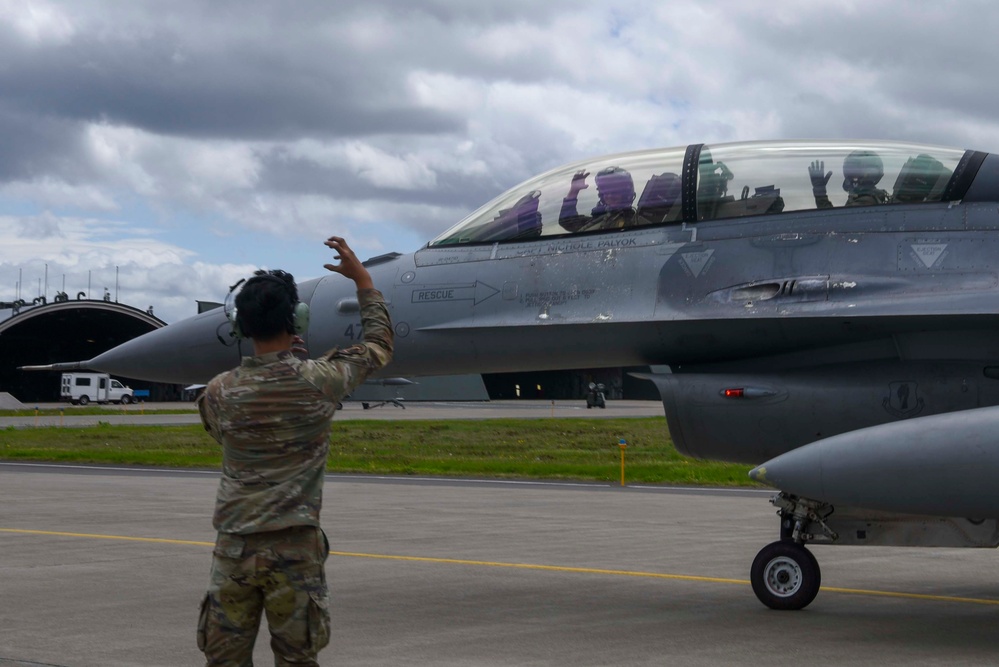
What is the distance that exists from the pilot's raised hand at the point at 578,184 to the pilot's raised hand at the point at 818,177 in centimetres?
173

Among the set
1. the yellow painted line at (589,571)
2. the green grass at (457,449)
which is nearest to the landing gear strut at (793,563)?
the yellow painted line at (589,571)


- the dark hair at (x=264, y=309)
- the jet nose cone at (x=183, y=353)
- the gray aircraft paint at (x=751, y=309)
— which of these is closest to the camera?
the dark hair at (x=264, y=309)

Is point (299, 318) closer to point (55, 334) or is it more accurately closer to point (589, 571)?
point (589, 571)

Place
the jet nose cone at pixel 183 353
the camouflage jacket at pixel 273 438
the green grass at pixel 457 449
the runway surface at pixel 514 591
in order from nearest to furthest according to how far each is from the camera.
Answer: the camouflage jacket at pixel 273 438, the runway surface at pixel 514 591, the jet nose cone at pixel 183 353, the green grass at pixel 457 449

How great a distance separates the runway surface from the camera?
757 cm

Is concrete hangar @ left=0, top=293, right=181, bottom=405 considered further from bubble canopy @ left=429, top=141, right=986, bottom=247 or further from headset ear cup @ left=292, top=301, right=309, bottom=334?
headset ear cup @ left=292, top=301, right=309, bottom=334

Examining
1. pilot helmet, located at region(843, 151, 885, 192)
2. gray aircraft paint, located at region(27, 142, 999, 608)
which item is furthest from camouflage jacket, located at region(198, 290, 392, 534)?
pilot helmet, located at region(843, 151, 885, 192)

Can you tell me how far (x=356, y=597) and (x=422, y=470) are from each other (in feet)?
53.2

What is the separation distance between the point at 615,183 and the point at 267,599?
5692 mm

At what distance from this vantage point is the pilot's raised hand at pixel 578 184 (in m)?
9.50

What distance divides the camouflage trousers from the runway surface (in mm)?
2908

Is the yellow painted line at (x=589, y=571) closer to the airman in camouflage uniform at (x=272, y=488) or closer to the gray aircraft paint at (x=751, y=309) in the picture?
the gray aircraft paint at (x=751, y=309)

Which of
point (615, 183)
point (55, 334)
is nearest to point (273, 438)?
point (615, 183)

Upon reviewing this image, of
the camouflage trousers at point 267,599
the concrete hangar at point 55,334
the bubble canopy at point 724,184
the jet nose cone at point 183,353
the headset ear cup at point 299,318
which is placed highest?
the concrete hangar at point 55,334
